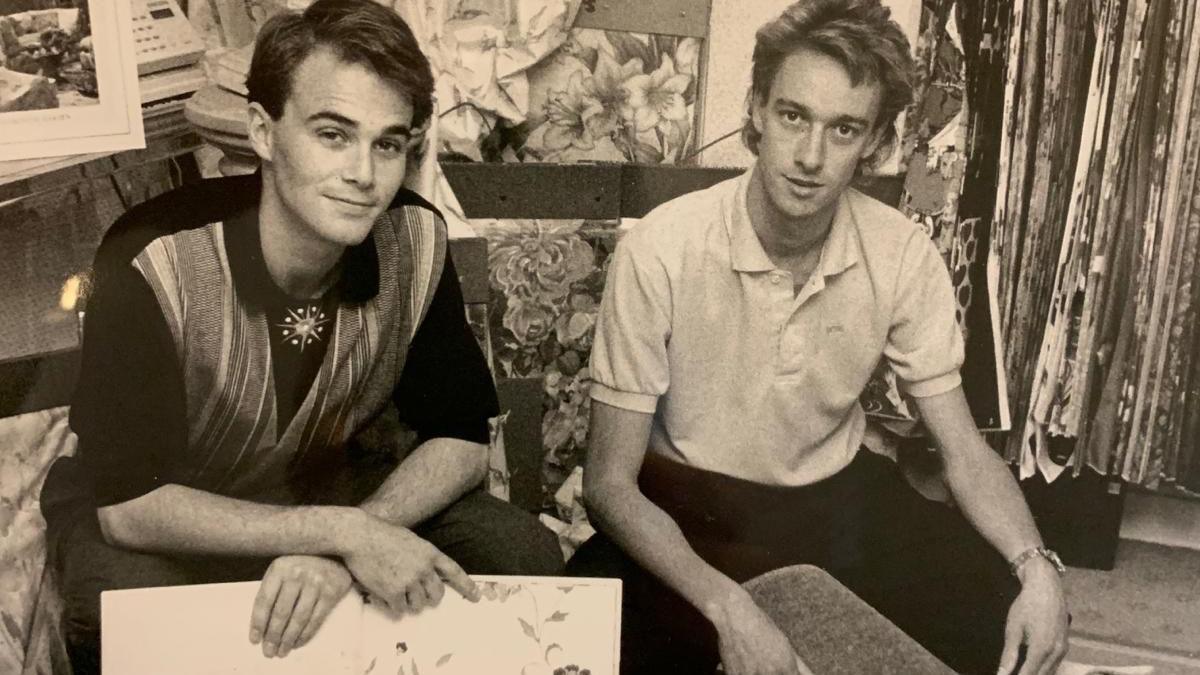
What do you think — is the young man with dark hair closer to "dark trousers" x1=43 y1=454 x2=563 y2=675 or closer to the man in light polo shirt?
"dark trousers" x1=43 y1=454 x2=563 y2=675

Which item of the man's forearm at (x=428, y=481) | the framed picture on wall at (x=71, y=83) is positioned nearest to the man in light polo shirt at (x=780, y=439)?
the man's forearm at (x=428, y=481)

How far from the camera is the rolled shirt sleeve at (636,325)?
935 millimetres

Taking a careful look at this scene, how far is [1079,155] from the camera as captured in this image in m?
0.92

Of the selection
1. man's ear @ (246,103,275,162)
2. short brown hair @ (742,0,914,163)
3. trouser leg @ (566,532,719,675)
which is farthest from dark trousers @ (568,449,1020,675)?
man's ear @ (246,103,275,162)

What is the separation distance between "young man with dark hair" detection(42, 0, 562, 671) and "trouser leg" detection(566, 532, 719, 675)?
0.14ft

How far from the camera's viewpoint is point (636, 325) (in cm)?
94

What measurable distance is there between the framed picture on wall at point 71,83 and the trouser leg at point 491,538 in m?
0.42

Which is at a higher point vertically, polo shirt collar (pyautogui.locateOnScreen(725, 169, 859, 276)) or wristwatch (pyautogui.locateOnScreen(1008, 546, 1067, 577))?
polo shirt collar (pyautogui.locateOnScreen(725, 169, 859, 276))

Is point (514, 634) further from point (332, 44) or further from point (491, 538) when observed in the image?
point (332, 44)

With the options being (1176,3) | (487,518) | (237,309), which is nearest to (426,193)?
(237,309)

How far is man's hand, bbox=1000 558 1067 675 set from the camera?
948mm

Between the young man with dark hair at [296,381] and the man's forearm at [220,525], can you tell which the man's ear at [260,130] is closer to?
the young man with dark hair at [296,381]

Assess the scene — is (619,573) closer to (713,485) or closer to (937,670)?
(713,485)

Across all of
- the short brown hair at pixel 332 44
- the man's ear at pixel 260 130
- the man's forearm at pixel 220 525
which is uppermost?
the short brown hair at pixel 332 44
